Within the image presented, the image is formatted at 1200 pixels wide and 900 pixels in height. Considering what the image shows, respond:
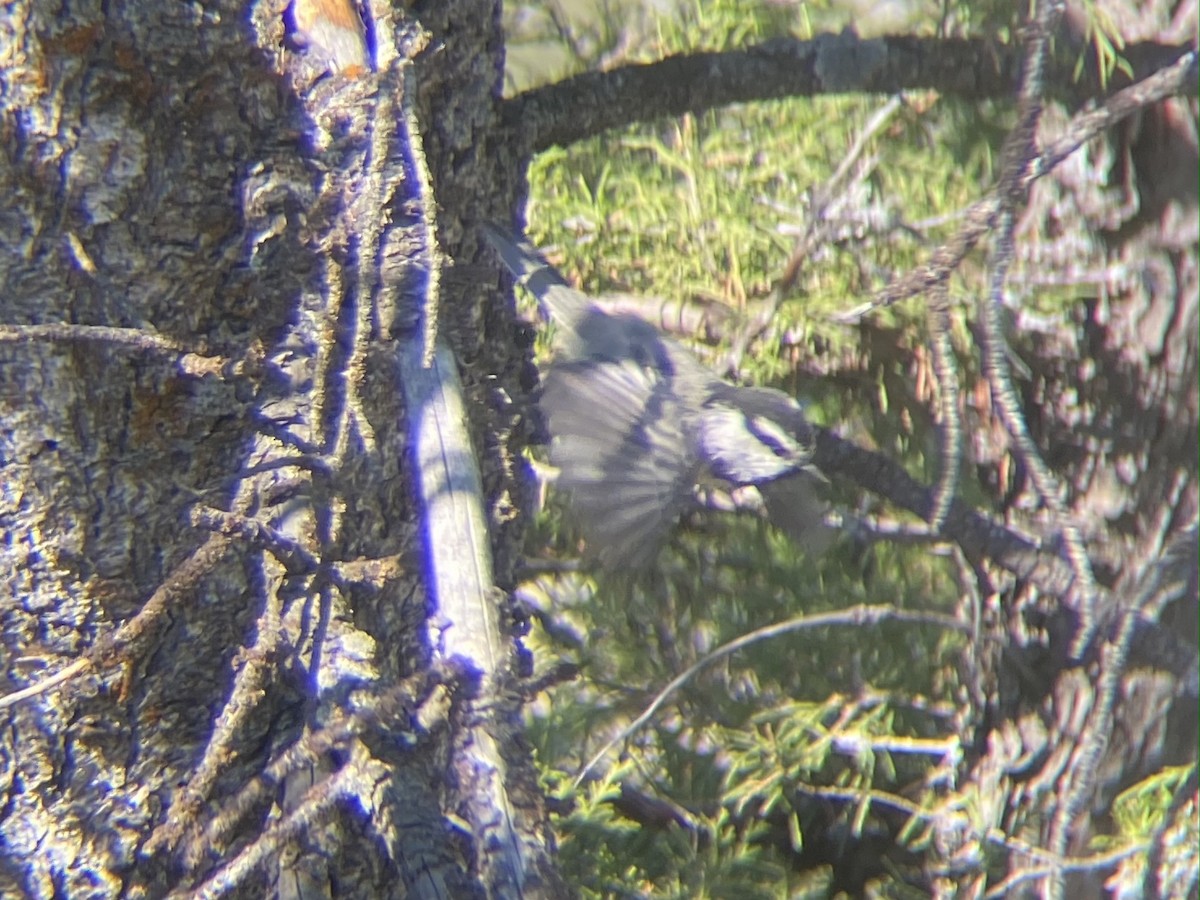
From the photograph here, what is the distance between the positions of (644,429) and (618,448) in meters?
0.05

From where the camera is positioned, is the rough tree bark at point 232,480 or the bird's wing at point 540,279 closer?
the rough tree bark at point 232,480

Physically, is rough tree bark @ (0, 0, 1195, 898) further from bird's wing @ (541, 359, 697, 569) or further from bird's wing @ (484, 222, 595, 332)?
bird's wing @ (541, 359, 697, 569)

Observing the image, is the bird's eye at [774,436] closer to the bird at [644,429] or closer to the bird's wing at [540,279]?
the bird at [644,429]

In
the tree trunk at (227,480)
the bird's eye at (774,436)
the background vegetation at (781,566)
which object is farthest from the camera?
the background vegetation at (781,566)

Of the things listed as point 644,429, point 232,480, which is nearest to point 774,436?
point 644,429

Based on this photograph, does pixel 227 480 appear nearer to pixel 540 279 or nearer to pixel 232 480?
pixel 232 480

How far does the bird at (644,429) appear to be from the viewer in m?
1.33

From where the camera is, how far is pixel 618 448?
137 cm

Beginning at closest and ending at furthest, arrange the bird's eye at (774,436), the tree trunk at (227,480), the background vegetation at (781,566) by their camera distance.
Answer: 1. the tree trunk at (227,480)
2. the bird's eye at (774,436)
3. the background vegetation at (781,566)

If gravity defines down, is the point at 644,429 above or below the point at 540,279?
below

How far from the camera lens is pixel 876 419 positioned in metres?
1.55

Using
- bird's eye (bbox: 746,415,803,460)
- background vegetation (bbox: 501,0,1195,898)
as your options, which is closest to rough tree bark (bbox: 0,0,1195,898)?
bird's eye (bbox: 746,415,803,460)

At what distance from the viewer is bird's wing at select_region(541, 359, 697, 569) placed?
134cm

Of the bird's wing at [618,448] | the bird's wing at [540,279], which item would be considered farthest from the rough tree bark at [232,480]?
the bird's wing at [618,448]
